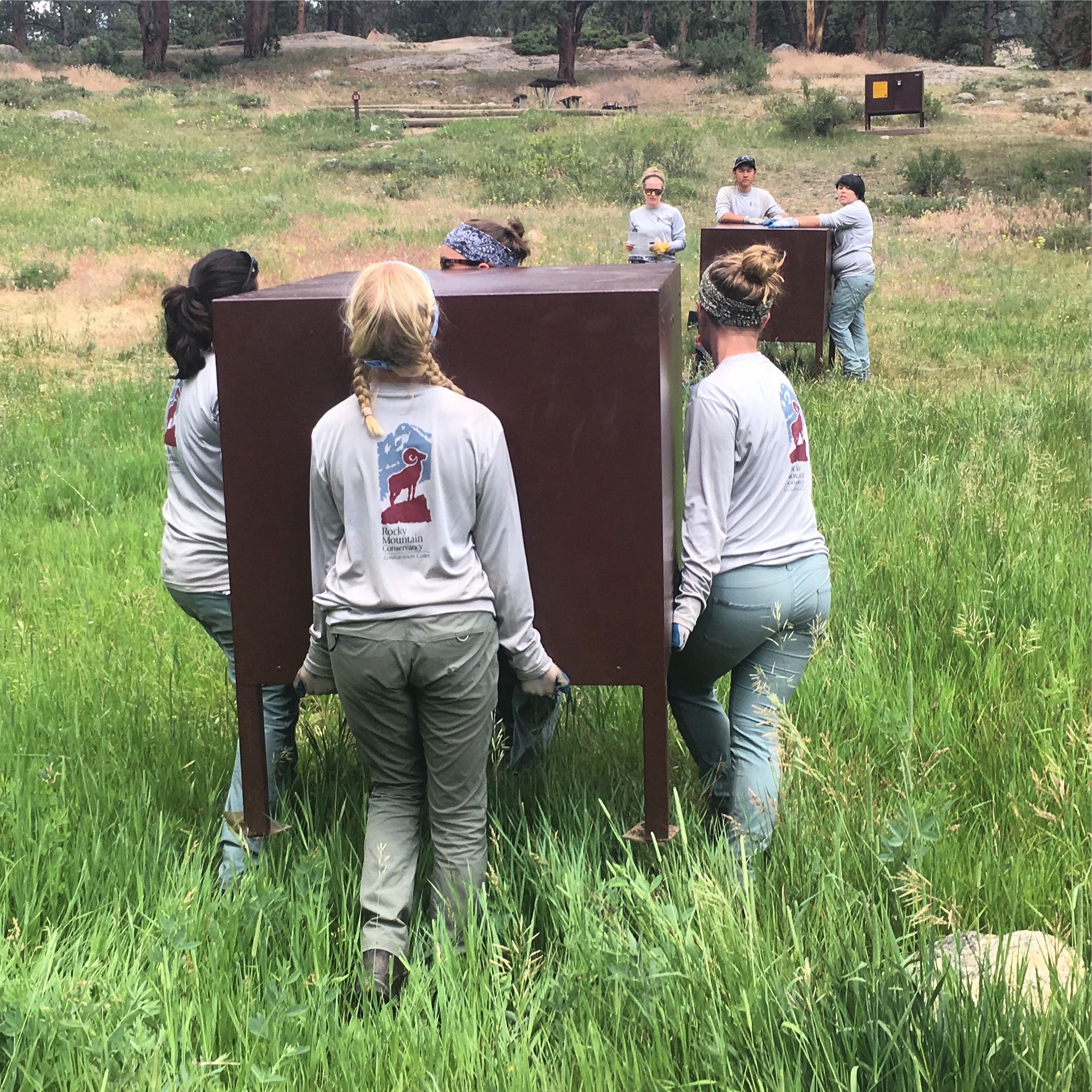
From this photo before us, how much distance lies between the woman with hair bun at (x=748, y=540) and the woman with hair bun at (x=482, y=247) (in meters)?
1.12

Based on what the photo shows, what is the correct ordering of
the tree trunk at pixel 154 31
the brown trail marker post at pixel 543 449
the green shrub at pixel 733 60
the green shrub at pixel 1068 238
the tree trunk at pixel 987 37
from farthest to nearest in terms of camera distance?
the tree trunk at pixel 987 37, the tree trunk at pixel 154 31, the green shrub at pixel 733 60, the green shrub at pixel 1068 238, the brown trail marker post at pixel 543 449

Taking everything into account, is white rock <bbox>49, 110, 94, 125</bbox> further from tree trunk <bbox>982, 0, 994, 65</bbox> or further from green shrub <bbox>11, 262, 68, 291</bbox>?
tree trunk <bbox>982, 0, 994, 65</bbox>

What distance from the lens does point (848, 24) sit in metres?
68.6

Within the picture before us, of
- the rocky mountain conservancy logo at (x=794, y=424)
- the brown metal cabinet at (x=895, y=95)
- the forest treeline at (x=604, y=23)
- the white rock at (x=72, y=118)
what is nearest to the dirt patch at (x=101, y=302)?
the rocky mountain conservancy logo at (x=794, y=424)

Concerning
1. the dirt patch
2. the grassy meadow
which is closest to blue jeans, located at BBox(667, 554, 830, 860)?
the grassy meadow

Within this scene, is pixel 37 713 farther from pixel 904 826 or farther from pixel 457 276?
pixel 904 826

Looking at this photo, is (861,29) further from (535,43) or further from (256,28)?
(256,28)

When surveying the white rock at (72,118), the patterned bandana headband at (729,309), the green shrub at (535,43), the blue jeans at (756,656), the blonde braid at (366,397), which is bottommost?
the blue jeans at (756,656)

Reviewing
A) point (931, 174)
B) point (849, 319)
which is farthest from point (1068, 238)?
point (849, 319)

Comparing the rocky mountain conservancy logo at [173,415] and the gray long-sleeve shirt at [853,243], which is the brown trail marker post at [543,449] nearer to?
the rocky mountain conservancy logo at [173,415]

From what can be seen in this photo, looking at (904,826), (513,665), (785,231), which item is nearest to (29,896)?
(513,665)

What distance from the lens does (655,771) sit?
128 inches

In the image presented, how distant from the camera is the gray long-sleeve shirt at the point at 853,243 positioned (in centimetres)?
1117

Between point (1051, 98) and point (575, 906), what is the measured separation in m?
47.6
